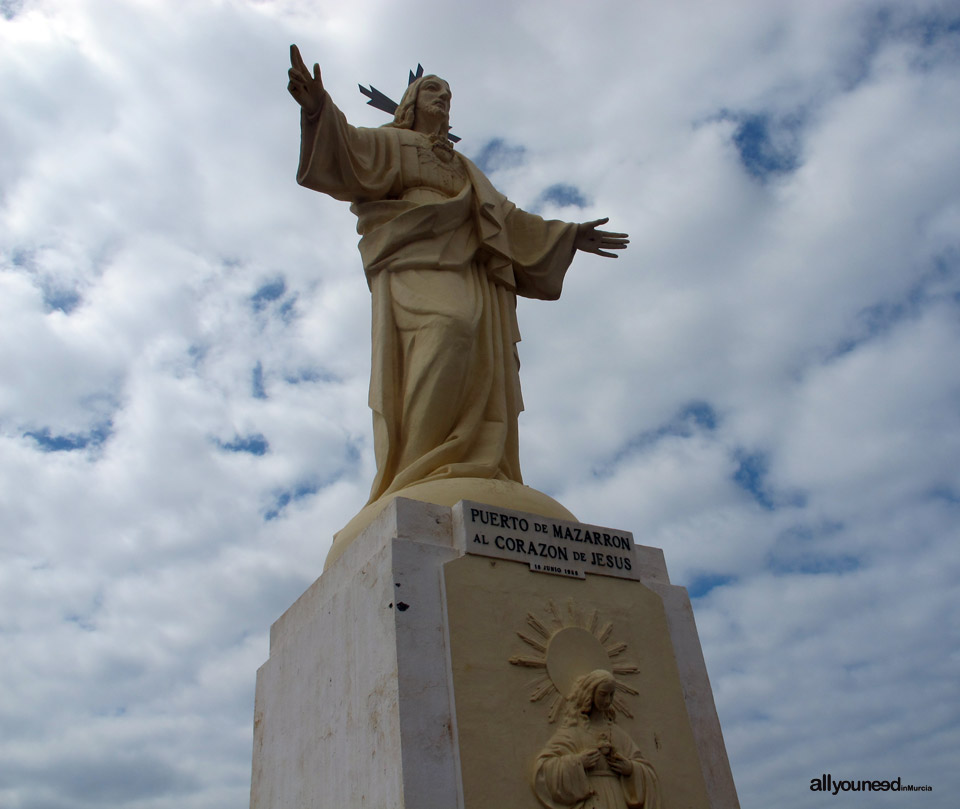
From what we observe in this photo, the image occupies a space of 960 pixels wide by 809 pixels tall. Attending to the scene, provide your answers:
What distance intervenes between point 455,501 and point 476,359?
1.51 meters

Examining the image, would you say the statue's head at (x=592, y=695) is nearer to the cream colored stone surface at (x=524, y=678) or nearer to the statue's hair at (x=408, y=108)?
the cream colored stone surface at (x=524, y=678)

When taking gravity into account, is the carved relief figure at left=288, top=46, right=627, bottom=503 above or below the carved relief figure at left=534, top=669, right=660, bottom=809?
above

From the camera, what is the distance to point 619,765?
424 cm

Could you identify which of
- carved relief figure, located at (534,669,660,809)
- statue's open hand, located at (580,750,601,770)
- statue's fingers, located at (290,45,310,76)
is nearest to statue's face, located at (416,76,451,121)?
statue's fingers, located at (290,45,310,76)

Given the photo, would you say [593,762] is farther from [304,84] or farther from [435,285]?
[304,84]

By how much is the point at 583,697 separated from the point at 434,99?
18.1 feet

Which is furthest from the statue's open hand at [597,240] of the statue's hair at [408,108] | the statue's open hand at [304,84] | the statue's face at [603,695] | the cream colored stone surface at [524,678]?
the statue's face at [603,695]

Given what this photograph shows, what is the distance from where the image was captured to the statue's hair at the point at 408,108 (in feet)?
25.1

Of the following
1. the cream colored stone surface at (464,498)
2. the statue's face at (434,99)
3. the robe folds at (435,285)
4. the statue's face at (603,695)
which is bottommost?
the statue's face at (603,695)

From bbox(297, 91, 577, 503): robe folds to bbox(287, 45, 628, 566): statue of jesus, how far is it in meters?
0.01

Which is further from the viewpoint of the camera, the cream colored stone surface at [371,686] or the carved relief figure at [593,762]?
the carved relief figure at [593,762]

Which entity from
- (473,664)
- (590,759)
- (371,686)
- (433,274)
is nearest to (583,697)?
(590,759)

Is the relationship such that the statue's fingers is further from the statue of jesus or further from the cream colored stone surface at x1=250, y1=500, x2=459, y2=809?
the cream colored stone surface at x1=250, y1=500, x2=459, y2=809

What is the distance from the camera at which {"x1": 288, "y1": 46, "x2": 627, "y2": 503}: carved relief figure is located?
591cm
